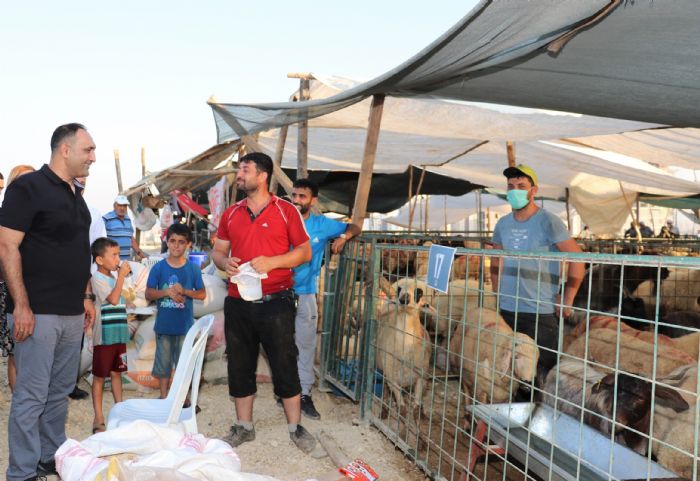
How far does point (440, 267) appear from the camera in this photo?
3.30 m

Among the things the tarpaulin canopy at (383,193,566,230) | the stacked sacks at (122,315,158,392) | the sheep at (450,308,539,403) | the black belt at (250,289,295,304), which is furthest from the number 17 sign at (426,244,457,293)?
the tarpaulin canopy at (383,193,566,230)

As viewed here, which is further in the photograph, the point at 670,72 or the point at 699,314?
the point at 699,314

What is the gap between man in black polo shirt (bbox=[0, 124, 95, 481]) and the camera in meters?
3.19

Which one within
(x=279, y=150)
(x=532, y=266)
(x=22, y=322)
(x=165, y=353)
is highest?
(x=279, y=150)

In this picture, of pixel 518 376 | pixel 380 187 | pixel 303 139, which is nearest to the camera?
pixel 518 376

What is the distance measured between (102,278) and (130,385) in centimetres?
149

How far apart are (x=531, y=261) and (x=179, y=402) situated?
9.11 feet

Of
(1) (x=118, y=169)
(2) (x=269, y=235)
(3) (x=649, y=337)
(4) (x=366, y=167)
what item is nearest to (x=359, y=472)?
(2) (x=269, y=235)

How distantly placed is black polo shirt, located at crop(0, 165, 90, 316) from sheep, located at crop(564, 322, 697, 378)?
9.93 feet

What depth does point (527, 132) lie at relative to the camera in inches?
251

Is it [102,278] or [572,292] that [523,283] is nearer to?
[572,292]

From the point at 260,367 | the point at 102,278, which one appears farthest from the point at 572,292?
the point at 102,278

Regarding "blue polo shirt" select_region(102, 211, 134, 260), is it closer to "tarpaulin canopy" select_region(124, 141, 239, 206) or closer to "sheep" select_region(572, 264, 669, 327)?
"tarpaulin canopy" select_region(124, 141, 239, 206)

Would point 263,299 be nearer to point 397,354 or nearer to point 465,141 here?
point 397,354
